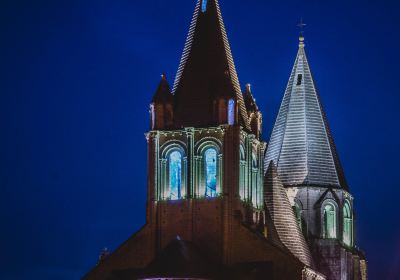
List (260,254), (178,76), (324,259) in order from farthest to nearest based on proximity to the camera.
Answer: (324,259), (178,76), (260,254)

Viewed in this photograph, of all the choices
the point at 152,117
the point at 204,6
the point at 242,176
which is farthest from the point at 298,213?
the point at 204,6

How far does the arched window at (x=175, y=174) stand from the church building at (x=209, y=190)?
0.06m

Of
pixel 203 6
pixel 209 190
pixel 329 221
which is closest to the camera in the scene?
pixel 209 190

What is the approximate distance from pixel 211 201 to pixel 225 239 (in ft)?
7.81

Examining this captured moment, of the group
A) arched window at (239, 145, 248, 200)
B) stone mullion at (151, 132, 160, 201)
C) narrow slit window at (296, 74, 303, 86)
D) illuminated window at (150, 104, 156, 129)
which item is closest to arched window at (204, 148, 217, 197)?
arched window at (239, 145, 248, 200)

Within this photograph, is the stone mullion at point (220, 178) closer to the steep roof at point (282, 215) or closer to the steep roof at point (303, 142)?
the steep roof at point (282, 215)

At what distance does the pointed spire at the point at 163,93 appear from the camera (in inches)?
2864

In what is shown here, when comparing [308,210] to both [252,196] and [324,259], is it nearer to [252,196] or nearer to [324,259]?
[324,259]

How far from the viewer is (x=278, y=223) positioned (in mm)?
75438

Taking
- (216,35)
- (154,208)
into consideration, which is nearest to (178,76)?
(216,35)

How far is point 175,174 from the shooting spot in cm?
7219

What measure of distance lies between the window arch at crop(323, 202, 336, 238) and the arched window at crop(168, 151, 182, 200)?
14786 mm

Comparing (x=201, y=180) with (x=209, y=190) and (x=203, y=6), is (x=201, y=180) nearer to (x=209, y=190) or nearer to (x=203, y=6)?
(x=209, y=190)

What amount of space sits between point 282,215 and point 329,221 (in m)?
8.42
